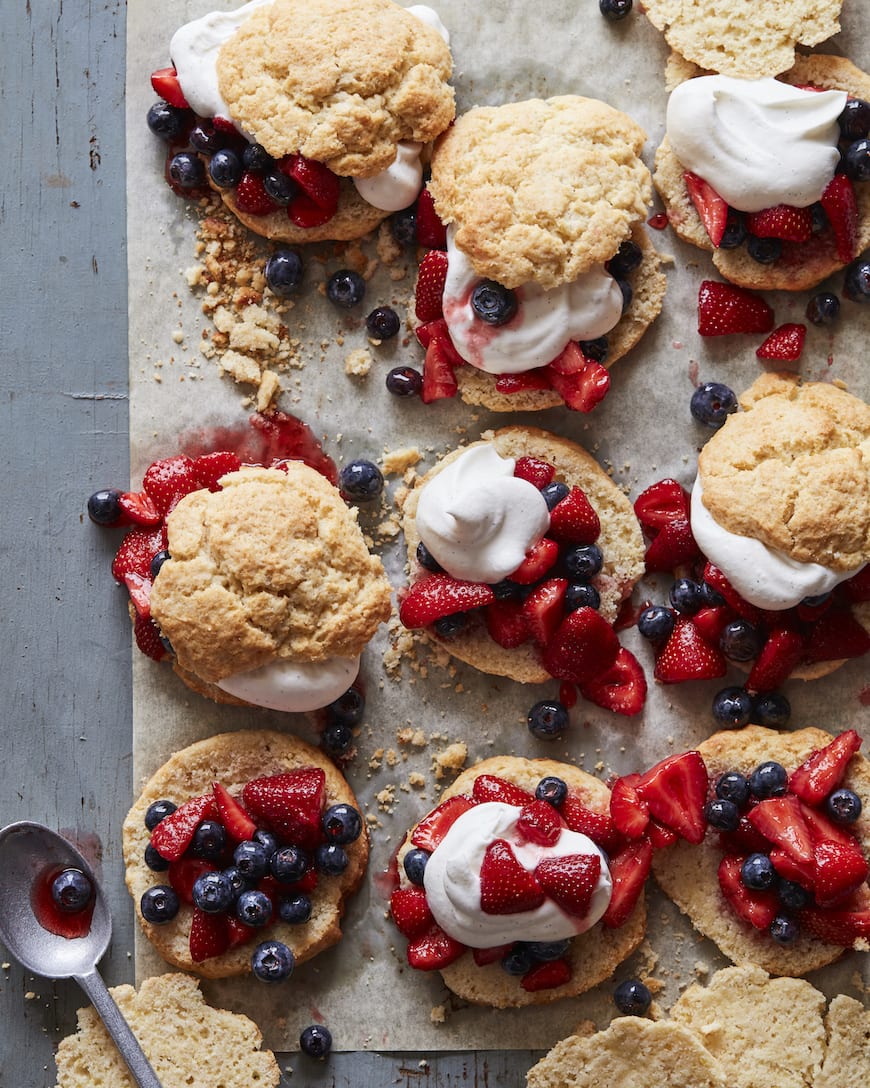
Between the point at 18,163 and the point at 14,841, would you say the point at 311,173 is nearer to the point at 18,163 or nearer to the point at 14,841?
the point at 18,163

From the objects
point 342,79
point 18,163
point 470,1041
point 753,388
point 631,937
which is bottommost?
point 470,1041

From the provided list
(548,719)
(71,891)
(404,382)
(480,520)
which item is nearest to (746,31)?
(404,382)

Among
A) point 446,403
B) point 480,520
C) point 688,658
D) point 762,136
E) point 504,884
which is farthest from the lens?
point 446,403

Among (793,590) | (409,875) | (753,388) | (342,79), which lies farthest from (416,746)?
(342,79)

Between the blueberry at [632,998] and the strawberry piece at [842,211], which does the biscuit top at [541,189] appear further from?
the blueberry at [632,998]

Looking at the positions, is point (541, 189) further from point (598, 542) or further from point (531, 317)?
point (598, 542)

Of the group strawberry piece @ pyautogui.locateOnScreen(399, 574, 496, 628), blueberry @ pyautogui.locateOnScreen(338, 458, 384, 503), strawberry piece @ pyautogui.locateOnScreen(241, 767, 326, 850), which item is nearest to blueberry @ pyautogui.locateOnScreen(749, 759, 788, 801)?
strawberry piece @ pyautogui.locateOnScreen(399, 574, 496, 628)

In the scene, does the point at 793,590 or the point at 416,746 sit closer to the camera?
the point at 793,590
